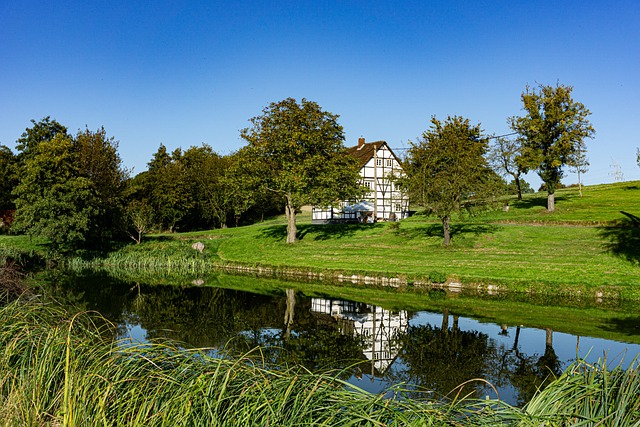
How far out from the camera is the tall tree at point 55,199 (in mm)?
40094

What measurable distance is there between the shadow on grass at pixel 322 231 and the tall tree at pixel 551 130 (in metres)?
16.8

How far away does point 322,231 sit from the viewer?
50156 mm

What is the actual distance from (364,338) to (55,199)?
32.8m

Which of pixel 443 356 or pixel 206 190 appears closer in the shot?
pixel 443 356

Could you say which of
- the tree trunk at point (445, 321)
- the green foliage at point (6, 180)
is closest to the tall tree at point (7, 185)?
the green foliage at point (6, 180)

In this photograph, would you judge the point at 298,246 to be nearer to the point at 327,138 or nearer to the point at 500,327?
the point at 327,138

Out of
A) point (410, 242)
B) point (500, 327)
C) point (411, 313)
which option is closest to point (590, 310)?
point (500, 327)

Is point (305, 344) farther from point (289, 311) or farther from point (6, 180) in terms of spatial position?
point (6, 180)

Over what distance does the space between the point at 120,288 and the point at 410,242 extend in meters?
22.4

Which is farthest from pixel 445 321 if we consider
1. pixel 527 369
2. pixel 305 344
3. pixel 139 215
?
pixel 139 215

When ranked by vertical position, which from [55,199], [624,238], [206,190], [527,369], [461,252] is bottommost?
[527,369]

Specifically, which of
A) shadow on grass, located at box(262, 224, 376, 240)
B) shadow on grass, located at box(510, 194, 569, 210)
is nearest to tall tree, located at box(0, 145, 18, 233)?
shadow on grass, located at box(262, 224, 376, 240)

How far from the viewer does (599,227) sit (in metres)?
40.1

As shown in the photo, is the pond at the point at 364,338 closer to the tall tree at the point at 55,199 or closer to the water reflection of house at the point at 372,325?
the water reflection of house at the point at 372,325
